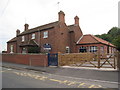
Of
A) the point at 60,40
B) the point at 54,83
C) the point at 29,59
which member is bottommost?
the point at 54,83

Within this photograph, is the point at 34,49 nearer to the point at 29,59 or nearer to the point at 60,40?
the point at 60,40

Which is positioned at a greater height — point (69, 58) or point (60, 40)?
point (60, 40)

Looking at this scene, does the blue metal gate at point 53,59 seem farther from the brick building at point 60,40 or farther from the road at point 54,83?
the brick building at point 60,40

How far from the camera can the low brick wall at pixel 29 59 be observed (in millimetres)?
15727

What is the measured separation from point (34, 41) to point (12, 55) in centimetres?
654

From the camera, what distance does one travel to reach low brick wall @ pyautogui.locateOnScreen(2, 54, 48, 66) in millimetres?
15727

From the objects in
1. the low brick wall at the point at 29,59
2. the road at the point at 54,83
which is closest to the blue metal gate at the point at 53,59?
the low brick wall at the point at 29,59

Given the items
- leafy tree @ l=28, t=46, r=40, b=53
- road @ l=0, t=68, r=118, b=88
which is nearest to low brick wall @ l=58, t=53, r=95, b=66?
road @ l=0, t=68, r=118, b=88

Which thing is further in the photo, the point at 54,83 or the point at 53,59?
the point at 53,59

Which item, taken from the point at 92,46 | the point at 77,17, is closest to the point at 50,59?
the point at 92,46

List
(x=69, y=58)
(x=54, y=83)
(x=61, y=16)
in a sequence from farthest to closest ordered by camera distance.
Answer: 1. (x=61, y=16)
2. (x=69, y=58)
3. (x=54, y=83)

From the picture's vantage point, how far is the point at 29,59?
1792 centimetres

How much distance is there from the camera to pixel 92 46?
2517cm

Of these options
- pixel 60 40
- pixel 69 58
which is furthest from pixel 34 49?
pixel 69 58
